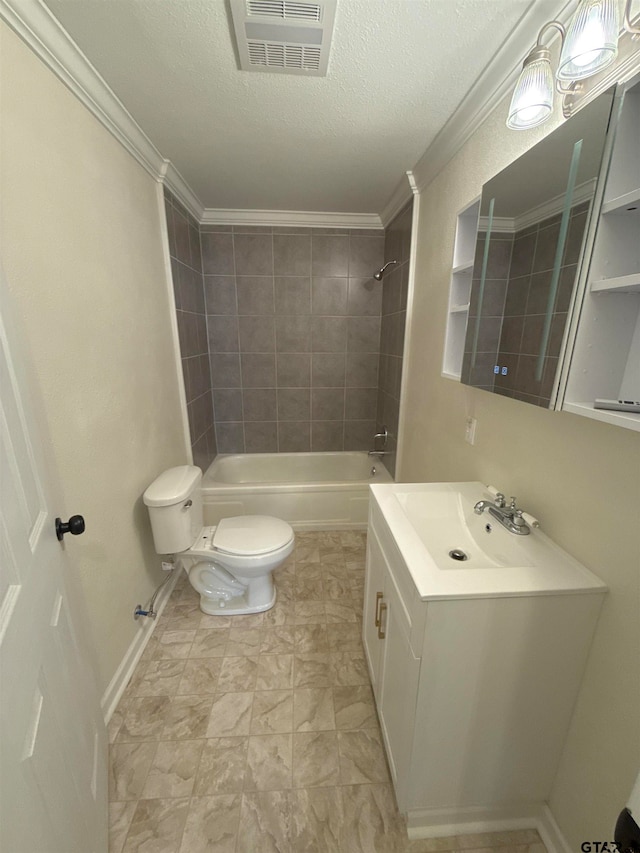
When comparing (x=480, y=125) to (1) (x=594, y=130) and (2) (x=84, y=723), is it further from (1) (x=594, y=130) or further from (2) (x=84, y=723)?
(2) (x=84, y=723)

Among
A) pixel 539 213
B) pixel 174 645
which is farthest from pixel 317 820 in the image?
pixel 539 213

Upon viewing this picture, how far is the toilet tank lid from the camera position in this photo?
154 centimetres

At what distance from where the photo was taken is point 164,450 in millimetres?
1901

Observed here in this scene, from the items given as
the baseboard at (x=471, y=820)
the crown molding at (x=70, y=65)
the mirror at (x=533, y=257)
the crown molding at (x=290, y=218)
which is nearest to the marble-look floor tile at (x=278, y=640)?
the baseboard at (x=471, y=820)

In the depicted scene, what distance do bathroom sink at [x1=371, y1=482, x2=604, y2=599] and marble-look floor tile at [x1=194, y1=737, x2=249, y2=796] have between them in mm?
978

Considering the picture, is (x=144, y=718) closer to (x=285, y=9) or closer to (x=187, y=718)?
(x=187, y=718)

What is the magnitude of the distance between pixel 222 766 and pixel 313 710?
359mm

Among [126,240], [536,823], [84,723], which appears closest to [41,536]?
[84,723]

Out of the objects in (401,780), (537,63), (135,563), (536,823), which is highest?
(537,63)

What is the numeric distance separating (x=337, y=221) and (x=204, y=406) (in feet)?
5.88

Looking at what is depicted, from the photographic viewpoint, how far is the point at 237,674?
148cm

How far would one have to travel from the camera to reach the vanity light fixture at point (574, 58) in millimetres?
647

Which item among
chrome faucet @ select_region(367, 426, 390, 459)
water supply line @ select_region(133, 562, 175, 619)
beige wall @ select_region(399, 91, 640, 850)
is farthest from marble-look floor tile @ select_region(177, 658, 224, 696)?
chrome faucet @ select_region(367, 426, 390, 459)

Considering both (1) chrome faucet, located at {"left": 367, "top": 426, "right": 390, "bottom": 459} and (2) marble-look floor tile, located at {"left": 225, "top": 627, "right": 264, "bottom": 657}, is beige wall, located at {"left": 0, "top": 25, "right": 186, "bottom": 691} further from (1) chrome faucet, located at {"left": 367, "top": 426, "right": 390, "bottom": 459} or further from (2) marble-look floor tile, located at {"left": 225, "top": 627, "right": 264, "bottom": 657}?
(1) chrome faucet, located at {"left": 367, "top": 426, "right": 390, "bottom": 459}
